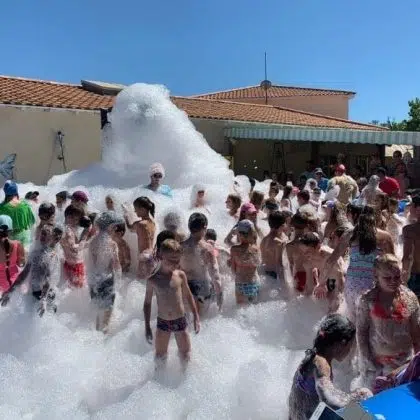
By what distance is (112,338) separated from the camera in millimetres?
5340

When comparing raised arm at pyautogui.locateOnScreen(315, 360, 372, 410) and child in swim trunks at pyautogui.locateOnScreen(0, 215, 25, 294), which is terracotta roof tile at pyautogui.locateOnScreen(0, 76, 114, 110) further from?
raised arm at pyautogui.locateOnScreen(315, 360, 372, 410)

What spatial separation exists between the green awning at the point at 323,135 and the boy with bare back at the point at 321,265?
957cm

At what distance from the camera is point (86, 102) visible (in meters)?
14.4

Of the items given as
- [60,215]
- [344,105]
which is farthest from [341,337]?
[344,105]

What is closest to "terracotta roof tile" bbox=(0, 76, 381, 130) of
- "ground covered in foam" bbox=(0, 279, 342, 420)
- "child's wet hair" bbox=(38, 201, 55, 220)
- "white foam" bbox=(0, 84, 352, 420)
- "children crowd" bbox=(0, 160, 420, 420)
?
"children crowd" bbox=(0, 160, 420, 420)

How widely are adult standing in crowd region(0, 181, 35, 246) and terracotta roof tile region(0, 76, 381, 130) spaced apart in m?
6.02

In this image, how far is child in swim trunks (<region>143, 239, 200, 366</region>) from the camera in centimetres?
413

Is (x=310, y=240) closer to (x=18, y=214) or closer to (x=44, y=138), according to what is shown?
(x=18, y=214)

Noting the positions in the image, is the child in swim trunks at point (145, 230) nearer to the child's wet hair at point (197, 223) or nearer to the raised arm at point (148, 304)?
the child's wet hair at point (197, 223)

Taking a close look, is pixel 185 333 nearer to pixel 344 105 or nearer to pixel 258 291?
pixel 258 291

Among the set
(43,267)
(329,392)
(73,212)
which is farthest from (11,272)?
(329,392)

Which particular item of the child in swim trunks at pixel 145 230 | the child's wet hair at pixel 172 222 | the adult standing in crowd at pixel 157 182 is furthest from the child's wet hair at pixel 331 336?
the adult standing in crowd at pixel 157 182

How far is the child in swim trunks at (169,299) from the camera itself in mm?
4133

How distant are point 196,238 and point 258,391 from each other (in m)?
1.51
